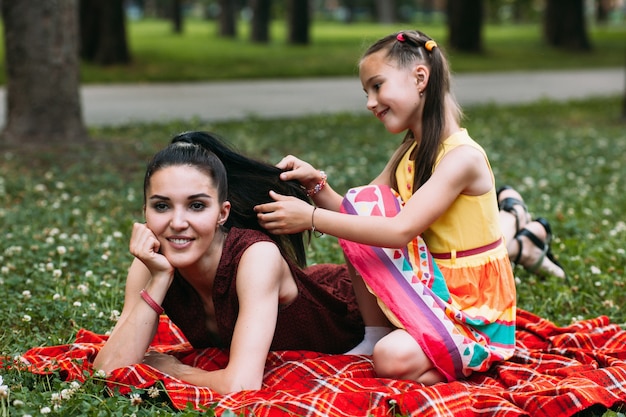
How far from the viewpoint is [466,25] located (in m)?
25.7

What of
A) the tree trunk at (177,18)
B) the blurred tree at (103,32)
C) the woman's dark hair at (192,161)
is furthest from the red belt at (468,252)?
the tree trunk at (177,18)

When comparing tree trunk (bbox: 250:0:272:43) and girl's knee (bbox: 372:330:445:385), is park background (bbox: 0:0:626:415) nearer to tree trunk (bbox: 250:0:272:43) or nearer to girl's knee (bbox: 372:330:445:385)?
girl's knee (bbox: 372:330:445:385)

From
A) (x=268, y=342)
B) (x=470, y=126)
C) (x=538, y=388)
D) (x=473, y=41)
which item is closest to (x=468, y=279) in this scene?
(x=538, y=388)

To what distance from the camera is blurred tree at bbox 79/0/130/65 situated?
19.4 metres

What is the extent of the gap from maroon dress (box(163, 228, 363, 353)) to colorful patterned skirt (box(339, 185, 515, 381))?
0.25 metres

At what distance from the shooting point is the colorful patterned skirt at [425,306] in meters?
3.47

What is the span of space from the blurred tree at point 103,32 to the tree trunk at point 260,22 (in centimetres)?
1166

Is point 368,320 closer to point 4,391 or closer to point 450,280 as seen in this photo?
point 450,280

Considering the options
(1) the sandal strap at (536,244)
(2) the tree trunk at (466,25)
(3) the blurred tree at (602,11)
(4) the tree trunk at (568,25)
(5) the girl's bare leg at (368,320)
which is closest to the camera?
(5) the girl's bare leg at (368,320)

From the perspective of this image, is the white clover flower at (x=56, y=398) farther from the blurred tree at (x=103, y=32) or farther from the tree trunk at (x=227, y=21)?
the tree trunk at (x=227, y=21)

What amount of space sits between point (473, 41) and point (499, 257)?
2314 centimetres

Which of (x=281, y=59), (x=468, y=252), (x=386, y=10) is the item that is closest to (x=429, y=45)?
(x=468, y=252)

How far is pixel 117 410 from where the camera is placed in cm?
311

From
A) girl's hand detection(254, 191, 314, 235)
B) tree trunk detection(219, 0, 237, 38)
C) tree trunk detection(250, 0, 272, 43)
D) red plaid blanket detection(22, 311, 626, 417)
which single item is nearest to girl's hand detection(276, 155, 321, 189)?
girl's hand detection(254, 191, 314, 235)
